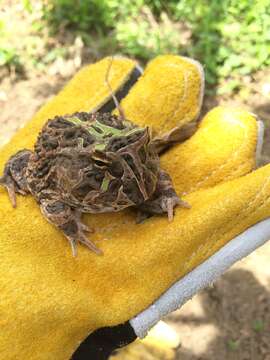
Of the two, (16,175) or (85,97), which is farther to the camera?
(85,97)

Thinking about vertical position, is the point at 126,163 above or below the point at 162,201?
above

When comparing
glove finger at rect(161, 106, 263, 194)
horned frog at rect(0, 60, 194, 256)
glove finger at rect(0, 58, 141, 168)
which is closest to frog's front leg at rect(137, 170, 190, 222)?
horned frog at rect(0, 60, 194, 256)

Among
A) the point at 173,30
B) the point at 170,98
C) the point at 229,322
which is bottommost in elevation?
the point at 229,322

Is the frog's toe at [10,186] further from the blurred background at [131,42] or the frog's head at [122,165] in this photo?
the blurred background at [131,42]

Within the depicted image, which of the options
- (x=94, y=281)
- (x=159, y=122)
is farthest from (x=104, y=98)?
(x=94, y=281)

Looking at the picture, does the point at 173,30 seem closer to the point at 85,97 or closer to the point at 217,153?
the point at 85,97

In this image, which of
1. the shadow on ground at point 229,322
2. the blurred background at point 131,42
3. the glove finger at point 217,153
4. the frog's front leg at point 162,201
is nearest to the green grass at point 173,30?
the blurred background at point 131,42

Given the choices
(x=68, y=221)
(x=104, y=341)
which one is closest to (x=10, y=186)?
(x=68, y=221)
